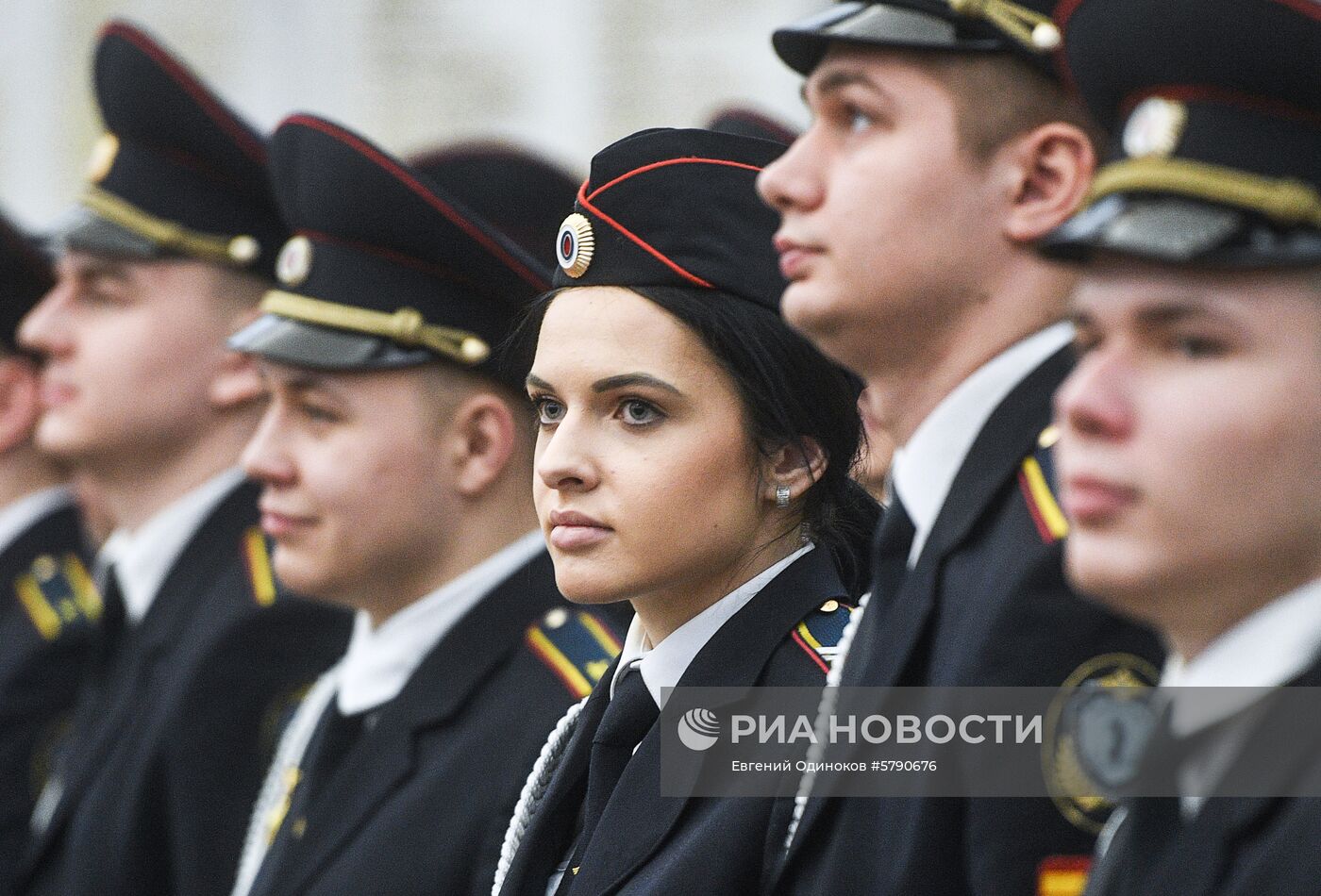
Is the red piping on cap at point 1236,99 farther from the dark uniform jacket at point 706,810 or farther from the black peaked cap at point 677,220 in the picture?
the dark uniform jacket at point 706,810

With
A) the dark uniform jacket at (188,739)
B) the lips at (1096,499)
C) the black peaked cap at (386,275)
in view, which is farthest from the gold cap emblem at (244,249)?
the lips at (1096,499)

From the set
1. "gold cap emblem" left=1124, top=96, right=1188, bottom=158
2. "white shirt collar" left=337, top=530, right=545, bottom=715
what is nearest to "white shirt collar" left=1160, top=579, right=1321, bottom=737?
"gold cap emblem" left=1124, top=96, right=1188, bottom=158

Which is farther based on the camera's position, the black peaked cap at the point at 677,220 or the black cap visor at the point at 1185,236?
the black peaked cap at the point at 677,220

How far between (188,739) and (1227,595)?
344 centimetres

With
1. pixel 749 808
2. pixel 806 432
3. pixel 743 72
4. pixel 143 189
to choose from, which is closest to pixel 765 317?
pixel 806 432

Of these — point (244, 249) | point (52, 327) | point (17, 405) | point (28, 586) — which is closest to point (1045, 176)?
point (244, 249)

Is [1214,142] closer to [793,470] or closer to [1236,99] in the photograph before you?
[1236,99]

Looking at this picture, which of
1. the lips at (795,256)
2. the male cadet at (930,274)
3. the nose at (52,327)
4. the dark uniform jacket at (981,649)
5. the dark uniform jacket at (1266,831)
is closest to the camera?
the dark uniform jacket at (1266,831)

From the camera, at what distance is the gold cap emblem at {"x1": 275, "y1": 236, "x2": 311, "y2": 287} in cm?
462

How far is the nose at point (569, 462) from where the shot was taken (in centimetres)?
331

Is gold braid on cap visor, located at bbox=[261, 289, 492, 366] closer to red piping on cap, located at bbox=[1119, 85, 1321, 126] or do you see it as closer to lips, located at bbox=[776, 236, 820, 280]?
lips, located at bbox=[776, 236, 820, 280]

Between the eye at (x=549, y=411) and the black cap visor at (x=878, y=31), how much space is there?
2.55 ft

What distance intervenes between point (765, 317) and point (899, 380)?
19.9 inches

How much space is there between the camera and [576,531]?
3.30 metres
